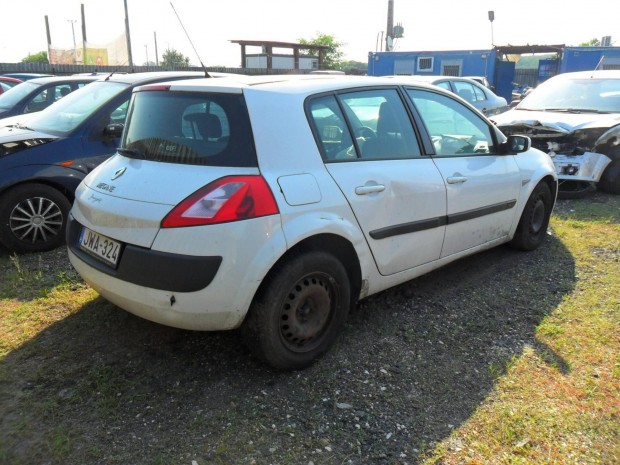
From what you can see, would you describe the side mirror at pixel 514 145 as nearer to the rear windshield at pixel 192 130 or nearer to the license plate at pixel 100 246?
the rear windshield at pixel 192 130

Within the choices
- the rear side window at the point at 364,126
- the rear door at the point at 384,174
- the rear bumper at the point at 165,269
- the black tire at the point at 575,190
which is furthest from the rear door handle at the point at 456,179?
the black tire at the point at 575,190

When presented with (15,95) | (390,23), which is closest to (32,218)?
(15,95)

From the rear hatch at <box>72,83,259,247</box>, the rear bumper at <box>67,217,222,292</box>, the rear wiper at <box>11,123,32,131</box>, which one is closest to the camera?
the rear bumper at <box>67,217,222,292</box>

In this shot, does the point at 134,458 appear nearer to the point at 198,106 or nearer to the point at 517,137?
the point at 198,106

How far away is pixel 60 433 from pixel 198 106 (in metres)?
1.79

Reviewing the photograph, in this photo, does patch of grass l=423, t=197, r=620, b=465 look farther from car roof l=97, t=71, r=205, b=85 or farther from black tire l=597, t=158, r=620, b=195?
car roof l=97, t=71, r=205, b=85

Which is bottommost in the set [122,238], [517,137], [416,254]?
[416,254]

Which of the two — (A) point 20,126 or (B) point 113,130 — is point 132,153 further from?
(A) point 20,126

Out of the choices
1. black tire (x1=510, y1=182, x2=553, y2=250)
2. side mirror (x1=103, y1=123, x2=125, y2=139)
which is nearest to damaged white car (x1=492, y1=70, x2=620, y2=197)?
black tire (x1=510, y1=182, x2=553, y2=250)

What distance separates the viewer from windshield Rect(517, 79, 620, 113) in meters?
7.59

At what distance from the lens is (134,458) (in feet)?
7.48

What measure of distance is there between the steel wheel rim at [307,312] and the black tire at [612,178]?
5.80m

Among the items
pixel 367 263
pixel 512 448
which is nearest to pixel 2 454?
pixel 367 263

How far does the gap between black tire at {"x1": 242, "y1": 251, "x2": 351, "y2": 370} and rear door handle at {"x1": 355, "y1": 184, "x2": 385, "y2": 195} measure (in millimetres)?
424
